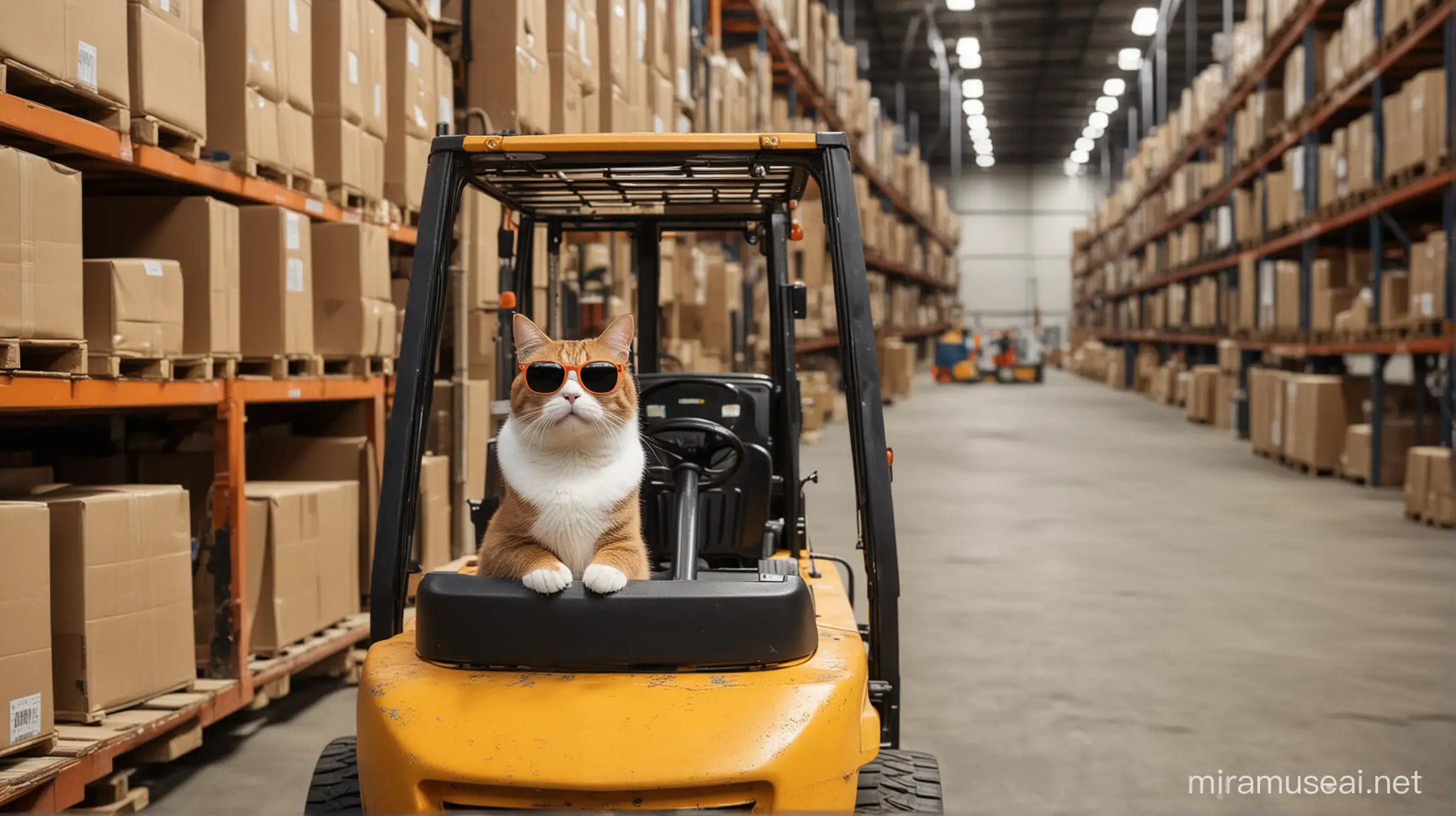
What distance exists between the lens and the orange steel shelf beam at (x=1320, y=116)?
28.7 ft

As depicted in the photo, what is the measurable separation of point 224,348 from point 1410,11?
28.8 feet

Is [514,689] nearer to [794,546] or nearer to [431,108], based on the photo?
[794,546]

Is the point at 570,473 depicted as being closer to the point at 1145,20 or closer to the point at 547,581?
the point at 547,581

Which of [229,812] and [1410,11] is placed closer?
[229,812]

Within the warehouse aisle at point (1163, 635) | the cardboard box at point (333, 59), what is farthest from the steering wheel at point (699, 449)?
the cardboard box at point (333, 59)

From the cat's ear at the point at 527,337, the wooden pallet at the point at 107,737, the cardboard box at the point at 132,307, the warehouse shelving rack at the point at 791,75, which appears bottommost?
the wooden pallet at the point at 107,737

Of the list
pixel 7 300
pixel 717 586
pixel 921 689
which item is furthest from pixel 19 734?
pixel 921 689

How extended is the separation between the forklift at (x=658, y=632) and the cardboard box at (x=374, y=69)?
1.80 m

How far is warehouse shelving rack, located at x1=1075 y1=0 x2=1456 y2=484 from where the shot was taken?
849 centimetres

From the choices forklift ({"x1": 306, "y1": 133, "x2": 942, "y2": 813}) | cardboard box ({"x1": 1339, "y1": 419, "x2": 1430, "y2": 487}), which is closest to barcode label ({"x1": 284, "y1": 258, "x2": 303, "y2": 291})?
forklift ({"x1": 306, "y1": 133, "x2": 942, "y2": 813})

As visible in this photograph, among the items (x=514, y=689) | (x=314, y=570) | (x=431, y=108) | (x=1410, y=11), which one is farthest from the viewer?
(x=1410, y=11)

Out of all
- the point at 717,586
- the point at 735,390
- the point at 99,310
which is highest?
the point at 99,310

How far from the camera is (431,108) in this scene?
17.9 ft

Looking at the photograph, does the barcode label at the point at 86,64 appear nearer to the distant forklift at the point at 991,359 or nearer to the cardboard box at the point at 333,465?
the cardboard box at the point at 333,465
